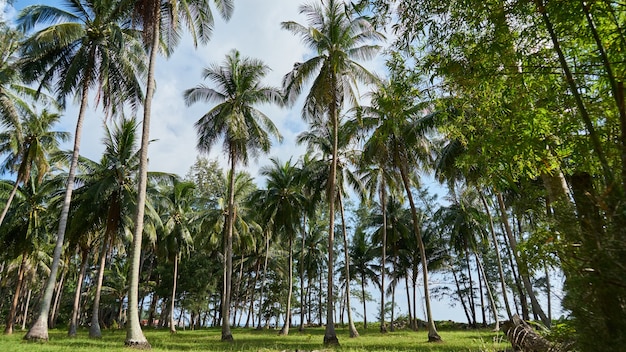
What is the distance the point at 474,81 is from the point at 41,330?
1461 cm

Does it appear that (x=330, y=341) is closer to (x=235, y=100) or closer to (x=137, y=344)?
(x=137, y=344)

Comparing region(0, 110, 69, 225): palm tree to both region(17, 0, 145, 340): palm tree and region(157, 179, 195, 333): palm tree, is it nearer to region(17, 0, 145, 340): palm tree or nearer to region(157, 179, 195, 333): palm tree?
region(17, 0, 145, 340): palm tree

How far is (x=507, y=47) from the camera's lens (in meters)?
4.05

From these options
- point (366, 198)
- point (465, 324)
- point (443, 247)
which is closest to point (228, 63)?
point (366, 198)

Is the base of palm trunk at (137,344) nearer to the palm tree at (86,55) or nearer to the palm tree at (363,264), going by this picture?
the palm tree at (86,55)

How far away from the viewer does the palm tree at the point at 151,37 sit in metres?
10.8

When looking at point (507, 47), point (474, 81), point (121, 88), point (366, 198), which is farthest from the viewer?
point (366, 198)

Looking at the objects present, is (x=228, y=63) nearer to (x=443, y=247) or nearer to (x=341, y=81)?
(x=341, y=81)

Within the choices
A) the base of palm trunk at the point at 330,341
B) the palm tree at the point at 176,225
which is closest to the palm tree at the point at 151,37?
the base of palm trunk at the point at 330,341

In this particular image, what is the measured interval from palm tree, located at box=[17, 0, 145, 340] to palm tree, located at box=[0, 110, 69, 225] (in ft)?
11.2

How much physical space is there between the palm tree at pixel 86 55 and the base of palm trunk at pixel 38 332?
3417 millimetres

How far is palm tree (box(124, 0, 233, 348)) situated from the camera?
10.8m

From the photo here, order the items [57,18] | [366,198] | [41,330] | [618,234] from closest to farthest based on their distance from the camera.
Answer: [618,234]
[41,330]
[57,18]
[366,198]

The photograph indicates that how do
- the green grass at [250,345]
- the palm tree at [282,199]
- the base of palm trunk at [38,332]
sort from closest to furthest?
the green grass at [250,345]
the base of palm trunk at [38,332]
the palm tree at [282,199]
